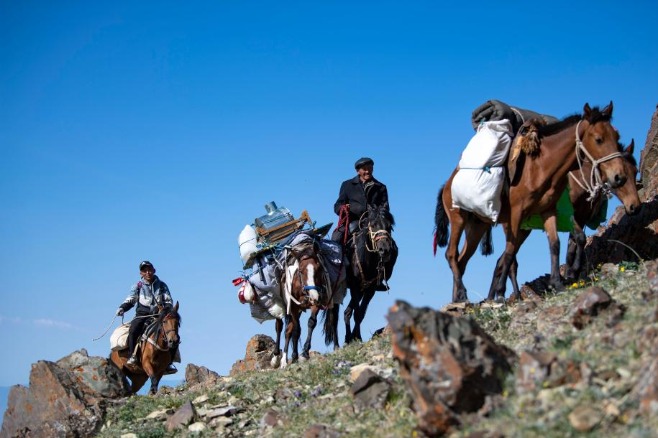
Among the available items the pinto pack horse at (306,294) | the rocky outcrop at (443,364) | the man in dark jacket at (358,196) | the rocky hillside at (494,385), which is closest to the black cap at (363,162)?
the man in dark jacket at (358,196)

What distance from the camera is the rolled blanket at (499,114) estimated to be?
12.8 meters

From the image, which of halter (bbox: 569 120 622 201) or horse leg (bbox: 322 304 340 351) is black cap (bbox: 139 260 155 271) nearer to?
horse leg (bbox: 322 304 340 351)

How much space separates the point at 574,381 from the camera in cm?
625

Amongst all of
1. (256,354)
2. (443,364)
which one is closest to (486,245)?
(256,354)

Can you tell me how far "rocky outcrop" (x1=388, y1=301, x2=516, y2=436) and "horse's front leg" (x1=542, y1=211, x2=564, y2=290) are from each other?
446 centimetres

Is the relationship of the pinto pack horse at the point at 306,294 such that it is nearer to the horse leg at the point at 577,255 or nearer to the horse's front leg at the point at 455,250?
the horse's front leg at the point at 455,250

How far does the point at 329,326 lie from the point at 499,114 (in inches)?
213

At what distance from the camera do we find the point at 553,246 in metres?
11.3

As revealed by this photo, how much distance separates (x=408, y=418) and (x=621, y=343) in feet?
6.62

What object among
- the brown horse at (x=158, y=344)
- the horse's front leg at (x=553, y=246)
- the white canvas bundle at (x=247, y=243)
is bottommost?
the horse's front leg at (x=553, y=246)

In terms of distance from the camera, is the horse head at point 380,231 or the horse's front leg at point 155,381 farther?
the horse's front leg at point 155,381

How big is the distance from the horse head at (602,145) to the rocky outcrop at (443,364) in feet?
16.5

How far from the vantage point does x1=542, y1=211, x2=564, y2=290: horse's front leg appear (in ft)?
36.2

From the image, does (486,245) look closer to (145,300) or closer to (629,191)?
(629,191)
